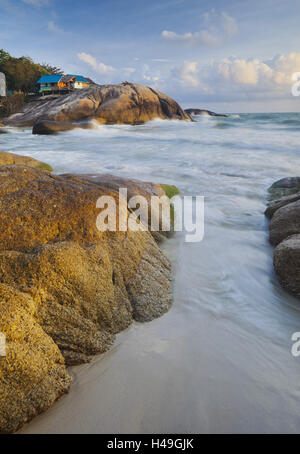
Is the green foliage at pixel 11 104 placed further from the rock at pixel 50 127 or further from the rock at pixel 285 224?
the rock at pixel 285 224

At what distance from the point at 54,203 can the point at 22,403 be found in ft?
4.45

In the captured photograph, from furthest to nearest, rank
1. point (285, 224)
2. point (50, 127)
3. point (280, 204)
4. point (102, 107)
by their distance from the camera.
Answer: point (102, 107)
point (50, 127)
point (280, 204)
point (285, 224)

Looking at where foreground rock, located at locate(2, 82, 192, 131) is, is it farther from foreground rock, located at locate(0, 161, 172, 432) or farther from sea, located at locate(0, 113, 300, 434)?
foreground rock, located at locate(0, 161, 172, 432)

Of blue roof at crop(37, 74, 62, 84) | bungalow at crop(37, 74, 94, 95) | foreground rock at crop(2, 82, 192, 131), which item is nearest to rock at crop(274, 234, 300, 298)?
foreground rock at crop(2, 82, 192, 131)

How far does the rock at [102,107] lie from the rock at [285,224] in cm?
1940

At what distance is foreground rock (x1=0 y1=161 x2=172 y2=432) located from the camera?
1.38 m

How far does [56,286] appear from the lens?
1.72 meters

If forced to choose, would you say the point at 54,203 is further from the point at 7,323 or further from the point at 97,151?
the point at 97,151

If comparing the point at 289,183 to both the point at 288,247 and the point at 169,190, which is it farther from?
the point at 288,247

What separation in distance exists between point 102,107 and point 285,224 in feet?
67.7

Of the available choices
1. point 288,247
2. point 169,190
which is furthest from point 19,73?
point 288,247

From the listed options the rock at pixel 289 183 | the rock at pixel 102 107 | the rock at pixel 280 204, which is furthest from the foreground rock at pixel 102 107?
the rock at pixel 280 204

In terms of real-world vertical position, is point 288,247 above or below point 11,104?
below

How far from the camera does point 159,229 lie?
3.54 meters
